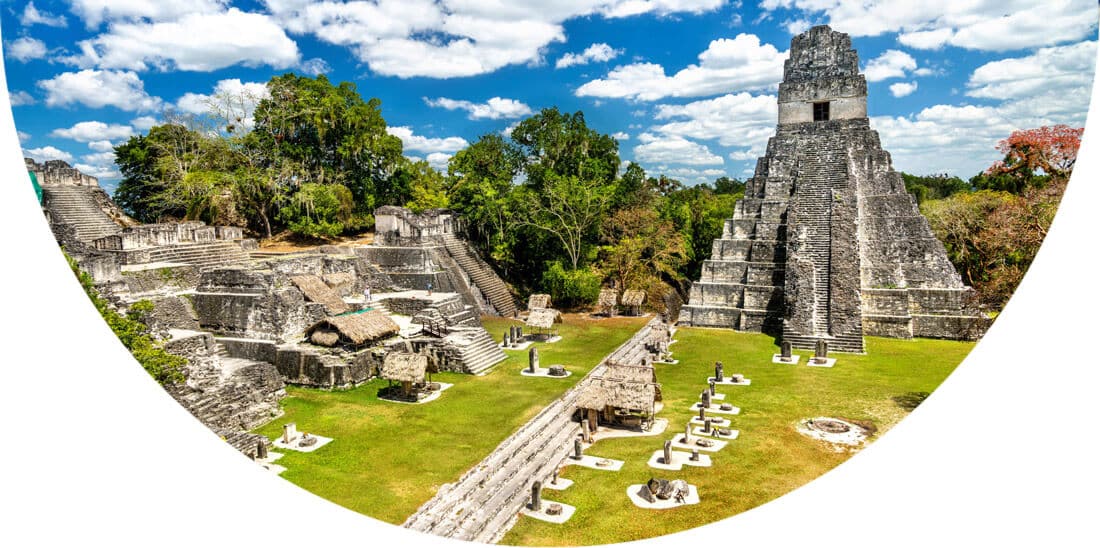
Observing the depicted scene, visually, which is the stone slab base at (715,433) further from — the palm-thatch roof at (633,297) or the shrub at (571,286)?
the shrub at (571,286)

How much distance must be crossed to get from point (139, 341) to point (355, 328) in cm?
548

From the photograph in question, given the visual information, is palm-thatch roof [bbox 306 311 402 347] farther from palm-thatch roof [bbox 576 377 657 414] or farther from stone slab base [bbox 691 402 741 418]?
stone slab base [bbox 691 402 741 418]

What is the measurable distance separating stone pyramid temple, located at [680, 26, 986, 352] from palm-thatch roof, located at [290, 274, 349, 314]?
1154 centimetres

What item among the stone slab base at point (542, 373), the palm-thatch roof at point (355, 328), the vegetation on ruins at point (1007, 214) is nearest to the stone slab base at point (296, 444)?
the palm-thatch roof at point (355, 328)

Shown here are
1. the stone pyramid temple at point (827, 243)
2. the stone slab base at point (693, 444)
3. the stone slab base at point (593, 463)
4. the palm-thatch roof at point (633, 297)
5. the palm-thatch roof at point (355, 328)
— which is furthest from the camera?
the palm-thatch roof at point (633, 297)

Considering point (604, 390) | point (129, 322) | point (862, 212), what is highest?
point (862, 212)

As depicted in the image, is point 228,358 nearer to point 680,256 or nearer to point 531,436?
point 531,436

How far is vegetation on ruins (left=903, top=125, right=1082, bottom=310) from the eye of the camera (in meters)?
11.1

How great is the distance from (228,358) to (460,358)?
556 cm

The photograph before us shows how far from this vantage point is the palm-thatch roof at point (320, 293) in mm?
18500

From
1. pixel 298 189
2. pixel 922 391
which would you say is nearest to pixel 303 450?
pixel 922 391

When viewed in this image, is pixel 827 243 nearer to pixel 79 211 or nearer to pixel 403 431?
pixel 403 431

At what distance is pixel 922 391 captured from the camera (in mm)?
14508

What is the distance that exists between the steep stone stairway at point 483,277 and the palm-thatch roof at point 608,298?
361cm
